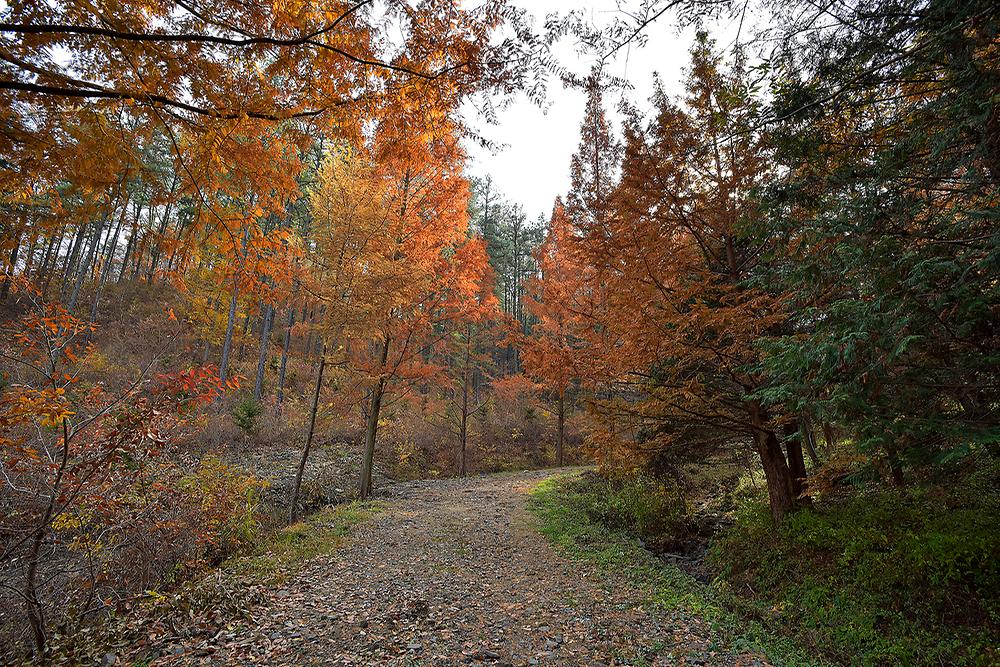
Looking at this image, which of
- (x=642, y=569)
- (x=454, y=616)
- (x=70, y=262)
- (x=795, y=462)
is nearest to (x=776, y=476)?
(x=795, y=462)

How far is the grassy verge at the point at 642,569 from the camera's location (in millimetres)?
4374

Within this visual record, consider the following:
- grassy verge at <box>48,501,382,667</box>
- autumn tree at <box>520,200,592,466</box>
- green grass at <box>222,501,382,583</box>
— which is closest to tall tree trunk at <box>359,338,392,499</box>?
green grass at <box>222,501,382,583</box>

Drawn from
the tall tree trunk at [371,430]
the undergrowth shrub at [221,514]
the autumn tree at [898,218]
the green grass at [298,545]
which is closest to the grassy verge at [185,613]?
the green grass at [298,545]

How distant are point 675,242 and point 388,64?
5.10 m

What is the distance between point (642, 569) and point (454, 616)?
309 cm

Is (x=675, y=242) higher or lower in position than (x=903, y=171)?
higher

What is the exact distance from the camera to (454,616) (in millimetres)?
4840

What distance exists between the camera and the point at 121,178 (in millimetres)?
3469

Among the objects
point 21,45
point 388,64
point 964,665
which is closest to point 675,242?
point 388,64

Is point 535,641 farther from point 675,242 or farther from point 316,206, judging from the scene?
point 316,206

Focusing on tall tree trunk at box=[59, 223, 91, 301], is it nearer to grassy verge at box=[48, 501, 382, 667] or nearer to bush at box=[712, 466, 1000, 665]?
grassy verge at box=[48, 501, 382, 667]

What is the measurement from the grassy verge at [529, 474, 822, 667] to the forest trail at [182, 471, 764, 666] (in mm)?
273

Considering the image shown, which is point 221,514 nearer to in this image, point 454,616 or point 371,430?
point 454,616

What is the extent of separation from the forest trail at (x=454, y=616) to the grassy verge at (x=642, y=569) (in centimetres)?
27
